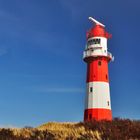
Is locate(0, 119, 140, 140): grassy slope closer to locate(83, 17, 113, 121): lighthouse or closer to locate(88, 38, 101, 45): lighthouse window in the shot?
locate(83, 17, 113, 121): lighthouse

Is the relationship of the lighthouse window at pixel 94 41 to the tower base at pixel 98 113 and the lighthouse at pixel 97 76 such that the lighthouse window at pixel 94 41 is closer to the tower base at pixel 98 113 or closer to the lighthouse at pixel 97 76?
the lighthouse at pixel 97 76

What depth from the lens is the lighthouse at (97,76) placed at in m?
38.9

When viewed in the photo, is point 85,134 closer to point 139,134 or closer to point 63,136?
point 63,136

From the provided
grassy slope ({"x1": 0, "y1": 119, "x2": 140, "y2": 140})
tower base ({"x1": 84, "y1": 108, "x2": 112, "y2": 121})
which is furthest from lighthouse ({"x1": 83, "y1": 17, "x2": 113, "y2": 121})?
grassy slope ({"x1": 0, "y1": 119, "x2": 140, "y2": 140})

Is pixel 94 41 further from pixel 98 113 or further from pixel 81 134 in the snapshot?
pixel 81 134

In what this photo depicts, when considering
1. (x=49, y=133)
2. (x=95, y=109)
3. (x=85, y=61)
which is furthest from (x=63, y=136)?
(x=85, y=61)

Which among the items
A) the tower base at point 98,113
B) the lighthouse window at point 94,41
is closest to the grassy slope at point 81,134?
the tower base at point 98,113

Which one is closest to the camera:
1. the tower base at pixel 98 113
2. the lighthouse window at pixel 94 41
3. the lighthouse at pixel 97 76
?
the tower base at pixel 98 113

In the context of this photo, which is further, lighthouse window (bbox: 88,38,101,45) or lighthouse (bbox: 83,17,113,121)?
lighthouse window (bbox: 88,38,101,45)

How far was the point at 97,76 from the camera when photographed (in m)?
39.5

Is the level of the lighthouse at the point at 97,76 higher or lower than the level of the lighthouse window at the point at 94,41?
lower

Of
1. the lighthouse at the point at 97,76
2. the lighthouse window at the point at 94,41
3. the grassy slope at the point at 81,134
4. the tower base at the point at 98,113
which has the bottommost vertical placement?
the grassy slope at the point at 81,134

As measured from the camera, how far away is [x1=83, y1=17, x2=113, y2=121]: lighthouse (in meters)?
38.9

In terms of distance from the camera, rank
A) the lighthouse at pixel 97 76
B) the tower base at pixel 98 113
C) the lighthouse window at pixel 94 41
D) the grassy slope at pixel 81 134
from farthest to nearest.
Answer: the lighthouse window at pixel 94 41, the lighthouse at pixel 97 76, the tower base at pixel 98 113, the grassy slope at pixel 81 134
